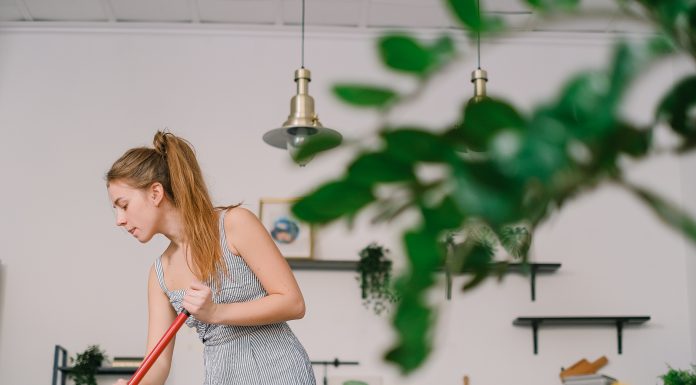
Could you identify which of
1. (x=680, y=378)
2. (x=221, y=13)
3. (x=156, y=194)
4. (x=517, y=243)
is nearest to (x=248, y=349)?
(x=156, y=194)

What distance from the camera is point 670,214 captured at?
0.18 m

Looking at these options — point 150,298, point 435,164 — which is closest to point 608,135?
point 435,164

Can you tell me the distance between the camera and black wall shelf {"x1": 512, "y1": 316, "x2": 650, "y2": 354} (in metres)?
4.31

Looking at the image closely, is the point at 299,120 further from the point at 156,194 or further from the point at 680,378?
the point at 680,378

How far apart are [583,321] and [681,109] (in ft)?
14.5

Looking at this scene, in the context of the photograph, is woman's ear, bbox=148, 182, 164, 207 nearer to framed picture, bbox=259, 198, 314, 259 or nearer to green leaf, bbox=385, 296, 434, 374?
green leaf, bbox=385, 296, 434, 374

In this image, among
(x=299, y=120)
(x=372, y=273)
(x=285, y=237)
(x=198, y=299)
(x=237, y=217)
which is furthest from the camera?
(x=285, y=237)

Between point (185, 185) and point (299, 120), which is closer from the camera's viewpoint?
point (185, 185)

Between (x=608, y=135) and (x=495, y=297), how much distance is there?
171 inches

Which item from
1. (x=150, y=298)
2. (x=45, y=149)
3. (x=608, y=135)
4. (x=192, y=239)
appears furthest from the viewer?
(x=45, y=149)

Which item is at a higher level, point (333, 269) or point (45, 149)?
point (45, 149)

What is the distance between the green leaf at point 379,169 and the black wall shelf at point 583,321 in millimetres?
4194

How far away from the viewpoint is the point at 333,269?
4398 millimetres

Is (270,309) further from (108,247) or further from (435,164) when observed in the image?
(108,247)
